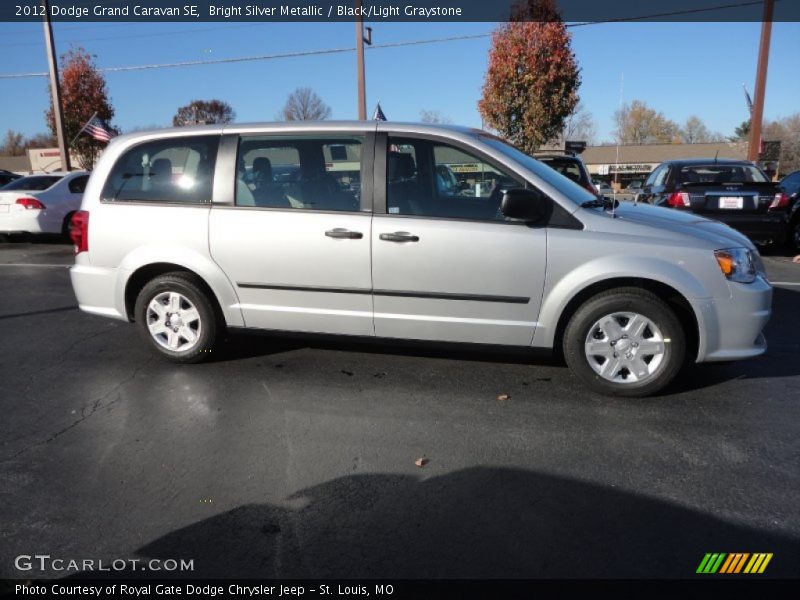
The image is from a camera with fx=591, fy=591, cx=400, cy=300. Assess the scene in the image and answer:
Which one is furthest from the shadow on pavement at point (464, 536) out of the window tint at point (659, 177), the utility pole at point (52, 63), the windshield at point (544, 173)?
the utility pole at point (52, 63)

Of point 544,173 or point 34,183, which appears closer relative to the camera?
point 544,173

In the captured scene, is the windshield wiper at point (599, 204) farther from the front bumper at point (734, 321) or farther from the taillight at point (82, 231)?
the taillight at point (82, 231)

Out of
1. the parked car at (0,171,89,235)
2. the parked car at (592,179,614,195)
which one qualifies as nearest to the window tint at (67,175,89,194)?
the parked car at (0,171,89,235)

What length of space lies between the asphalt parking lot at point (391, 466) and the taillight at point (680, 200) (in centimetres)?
452

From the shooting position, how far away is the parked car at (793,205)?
9.85 meters

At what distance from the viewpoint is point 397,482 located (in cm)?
298

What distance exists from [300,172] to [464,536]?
293 centimetres

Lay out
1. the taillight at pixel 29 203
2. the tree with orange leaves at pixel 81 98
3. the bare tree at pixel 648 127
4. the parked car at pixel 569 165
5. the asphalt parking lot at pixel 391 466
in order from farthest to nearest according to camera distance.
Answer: the bare tree at pixel 648 127 < the tree with orange leaves at pixel 81 98 < the taillight at pixel 29 203 < the parked car at pixel 569 165 < the asphalt parking lot at pixel 391 466

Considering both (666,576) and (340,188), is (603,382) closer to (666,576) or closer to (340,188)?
(666,576)

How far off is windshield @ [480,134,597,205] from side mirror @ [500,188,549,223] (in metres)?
0.31

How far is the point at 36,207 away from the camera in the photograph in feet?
38.1

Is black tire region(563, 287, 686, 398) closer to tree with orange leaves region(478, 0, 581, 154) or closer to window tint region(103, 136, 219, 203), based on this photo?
window tint region(103, 136, 219, 203)

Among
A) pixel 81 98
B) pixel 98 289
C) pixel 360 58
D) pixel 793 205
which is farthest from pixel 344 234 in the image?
pixel 81 98

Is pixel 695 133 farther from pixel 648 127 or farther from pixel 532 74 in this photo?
pixel 532 74
